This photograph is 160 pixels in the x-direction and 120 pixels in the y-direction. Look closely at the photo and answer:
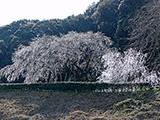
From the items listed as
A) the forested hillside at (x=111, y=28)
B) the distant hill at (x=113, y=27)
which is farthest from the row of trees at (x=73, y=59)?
the distant hill at (x=113, y=27)

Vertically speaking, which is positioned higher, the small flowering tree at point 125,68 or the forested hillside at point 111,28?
the forested hillside at point 111,28

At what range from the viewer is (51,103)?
28375mm

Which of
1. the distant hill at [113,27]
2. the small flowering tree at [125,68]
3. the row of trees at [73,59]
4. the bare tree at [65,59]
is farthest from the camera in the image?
the bare tree at [65,59]

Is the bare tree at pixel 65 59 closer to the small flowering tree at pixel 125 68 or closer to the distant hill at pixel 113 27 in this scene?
the small flowering tree at pixel 125 68

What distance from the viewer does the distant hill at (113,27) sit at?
3578 centimetres

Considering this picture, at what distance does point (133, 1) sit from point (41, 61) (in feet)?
33.9

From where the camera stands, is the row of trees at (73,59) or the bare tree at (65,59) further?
the bare tree at (65,59)

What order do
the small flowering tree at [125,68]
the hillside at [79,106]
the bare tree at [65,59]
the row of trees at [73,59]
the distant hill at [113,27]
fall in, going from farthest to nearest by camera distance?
the bare tree at [65,59] → the row of trees at [73,59] → the distant hill at [113,27] → the small flowering tree at [125,68] → the hillside at [79,106]

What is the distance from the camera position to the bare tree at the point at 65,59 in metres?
38.1

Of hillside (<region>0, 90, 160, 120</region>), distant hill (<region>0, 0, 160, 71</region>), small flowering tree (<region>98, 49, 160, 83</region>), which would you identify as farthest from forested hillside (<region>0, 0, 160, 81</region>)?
hillside (<region>0, 90, 160, 120</region>)

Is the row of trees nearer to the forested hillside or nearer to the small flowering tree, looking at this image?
the small flowering tree

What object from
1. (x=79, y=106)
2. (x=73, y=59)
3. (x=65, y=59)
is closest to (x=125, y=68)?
(x=73, y=59)

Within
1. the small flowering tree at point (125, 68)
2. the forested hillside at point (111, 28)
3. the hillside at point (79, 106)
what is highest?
the forested hillside at point (111, 28)

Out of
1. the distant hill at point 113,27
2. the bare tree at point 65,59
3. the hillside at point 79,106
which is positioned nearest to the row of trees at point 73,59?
the bare tree at point 65,59
